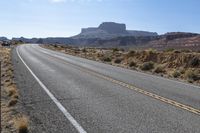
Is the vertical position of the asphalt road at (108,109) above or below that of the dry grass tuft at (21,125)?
below

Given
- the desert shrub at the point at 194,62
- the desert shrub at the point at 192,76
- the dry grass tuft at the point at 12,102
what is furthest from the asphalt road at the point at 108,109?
the desert shrub at the point at 194,62

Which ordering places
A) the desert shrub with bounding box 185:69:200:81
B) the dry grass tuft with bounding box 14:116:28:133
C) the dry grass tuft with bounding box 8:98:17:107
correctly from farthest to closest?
the desert shrub with bounding box 185:69:200:81 → the dry grass tuft with bounding box 8:98:17:107 → the dry grass tuft with bounding box 14:116:28:133

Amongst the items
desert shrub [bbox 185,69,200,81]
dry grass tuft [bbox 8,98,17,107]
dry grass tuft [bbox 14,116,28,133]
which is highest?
dry grass tuft [bbox 14,116,28,133]

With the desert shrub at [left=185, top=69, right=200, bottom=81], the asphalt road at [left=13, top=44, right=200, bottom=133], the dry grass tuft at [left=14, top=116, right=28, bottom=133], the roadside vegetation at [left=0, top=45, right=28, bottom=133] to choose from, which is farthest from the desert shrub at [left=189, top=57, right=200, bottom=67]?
the dry grass tuft at [left=14, top=116, right=28, bottom=133]

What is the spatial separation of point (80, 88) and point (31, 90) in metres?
2.02

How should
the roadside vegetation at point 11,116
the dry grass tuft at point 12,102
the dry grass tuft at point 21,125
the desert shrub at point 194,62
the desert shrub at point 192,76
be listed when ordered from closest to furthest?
the dry grass tuft at point 21,125
the roadside vegetation at point 11,116
the dry grass tuft at point 12,102
the desert shrub at point 192,76
the desert shrub at point 194,62

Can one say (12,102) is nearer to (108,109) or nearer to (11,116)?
(11,116)

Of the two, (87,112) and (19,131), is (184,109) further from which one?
(19,131)

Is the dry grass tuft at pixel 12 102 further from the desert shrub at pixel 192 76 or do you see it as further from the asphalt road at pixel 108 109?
the desert shrub at pixel 192 76

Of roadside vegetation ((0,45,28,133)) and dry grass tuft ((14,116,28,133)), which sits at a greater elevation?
dry grass tuft ((14,116,28,133))

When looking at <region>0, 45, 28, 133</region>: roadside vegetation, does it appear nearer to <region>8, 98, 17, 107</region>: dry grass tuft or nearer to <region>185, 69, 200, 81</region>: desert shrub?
<region>8, 98, 17, 107</region>: dry grass tuft

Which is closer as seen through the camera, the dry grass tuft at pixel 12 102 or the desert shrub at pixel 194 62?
the dry grass tuft at pixel 12 102

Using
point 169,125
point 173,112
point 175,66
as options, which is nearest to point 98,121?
point 169,125

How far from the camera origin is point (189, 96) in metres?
13.1
